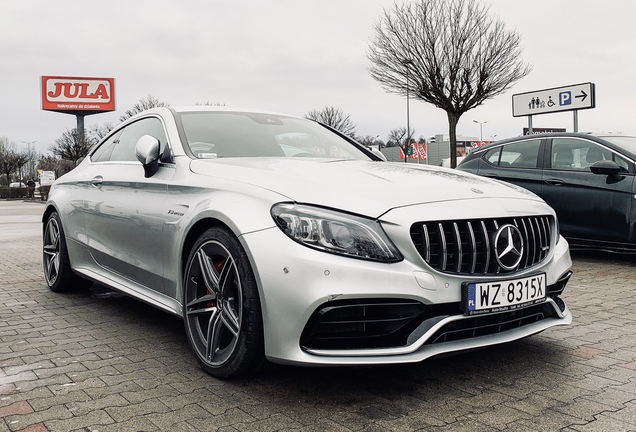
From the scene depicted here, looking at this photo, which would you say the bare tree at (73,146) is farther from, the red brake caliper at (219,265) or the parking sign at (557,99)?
the red brake caliper at (219,265)

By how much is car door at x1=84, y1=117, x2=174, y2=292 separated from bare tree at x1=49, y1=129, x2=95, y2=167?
43867 mm

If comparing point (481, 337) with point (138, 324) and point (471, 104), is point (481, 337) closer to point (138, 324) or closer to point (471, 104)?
point (138, 324)

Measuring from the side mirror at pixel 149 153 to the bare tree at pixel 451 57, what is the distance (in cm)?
2046

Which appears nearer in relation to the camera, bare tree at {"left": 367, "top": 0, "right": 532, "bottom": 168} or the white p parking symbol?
the white p parking symbol

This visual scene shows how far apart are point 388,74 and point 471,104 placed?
315 cm

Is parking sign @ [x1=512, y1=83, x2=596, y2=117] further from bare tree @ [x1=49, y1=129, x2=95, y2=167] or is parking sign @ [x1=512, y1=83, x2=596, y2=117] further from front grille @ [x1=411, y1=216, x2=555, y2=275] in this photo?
bare tree @ [x1=49, y1=129, x2=95, y2=167]

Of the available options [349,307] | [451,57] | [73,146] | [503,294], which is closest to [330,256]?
[349,307]

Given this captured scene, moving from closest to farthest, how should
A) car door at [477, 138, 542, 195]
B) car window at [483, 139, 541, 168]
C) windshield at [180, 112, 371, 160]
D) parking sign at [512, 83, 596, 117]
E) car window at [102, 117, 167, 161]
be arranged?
windshield at [180, 112, 371, 160], car window at [102, 117, 167, 161], car door at [477, 138, 542, 195], car window at [483, 139, 541, 168], parking sign at [512, 83, 596, 117]

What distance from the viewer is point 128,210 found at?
418 cm

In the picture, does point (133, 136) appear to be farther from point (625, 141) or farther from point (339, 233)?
point (625, 141)

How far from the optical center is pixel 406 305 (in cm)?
281

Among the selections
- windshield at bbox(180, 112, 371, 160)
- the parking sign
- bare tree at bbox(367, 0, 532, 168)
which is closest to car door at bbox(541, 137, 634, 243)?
windshield at bbox(180, 112, 371, 160)

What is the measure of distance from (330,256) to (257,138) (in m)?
1.70

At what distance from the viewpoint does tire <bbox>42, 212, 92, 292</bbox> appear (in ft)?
18.1
